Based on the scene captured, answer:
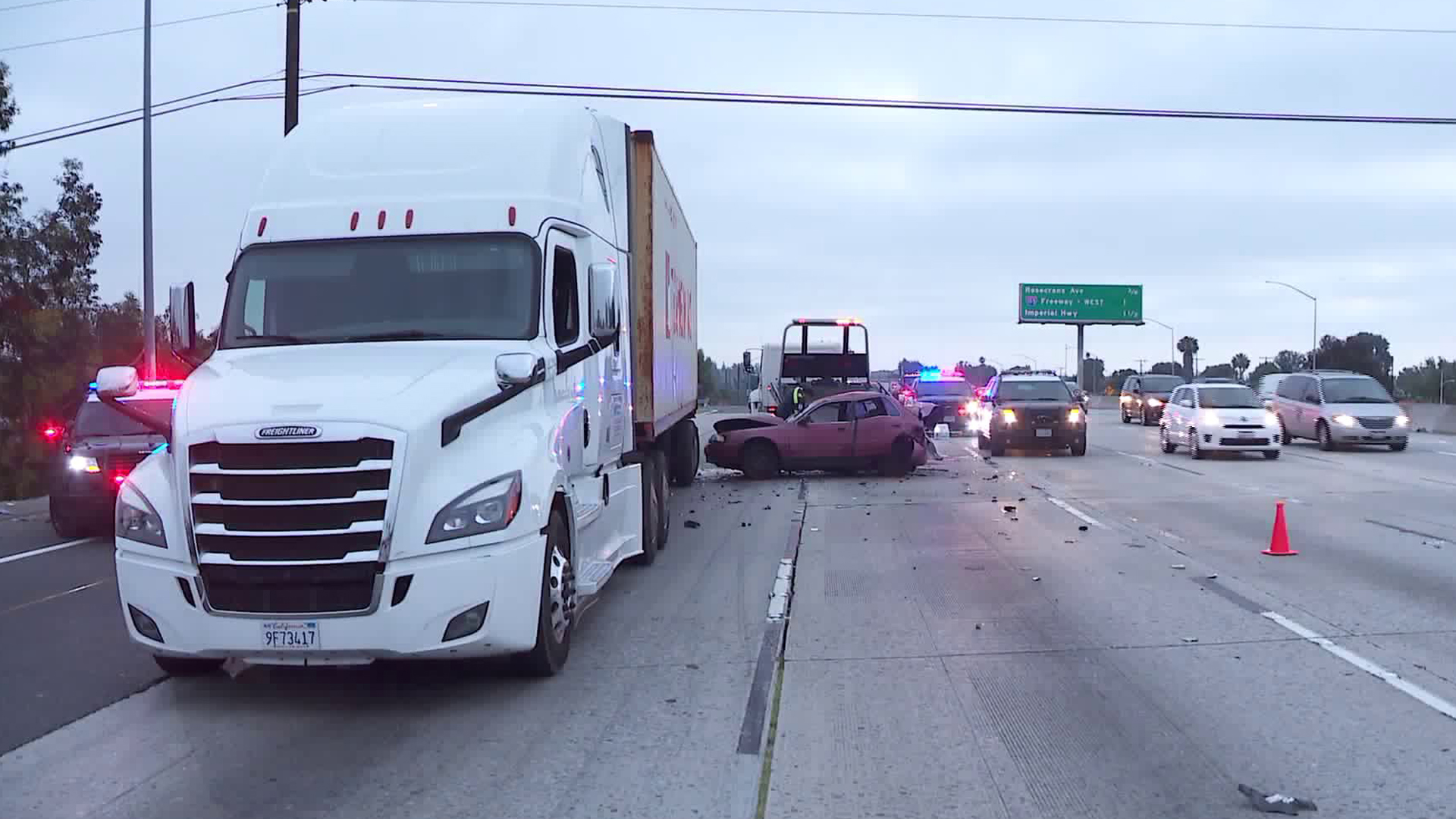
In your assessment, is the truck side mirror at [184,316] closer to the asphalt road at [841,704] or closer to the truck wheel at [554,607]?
the asphalt road at [841,704]

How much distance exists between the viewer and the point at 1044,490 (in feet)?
66.2

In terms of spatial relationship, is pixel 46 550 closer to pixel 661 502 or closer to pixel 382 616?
pixel 661 502

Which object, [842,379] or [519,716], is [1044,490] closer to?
[842,379]

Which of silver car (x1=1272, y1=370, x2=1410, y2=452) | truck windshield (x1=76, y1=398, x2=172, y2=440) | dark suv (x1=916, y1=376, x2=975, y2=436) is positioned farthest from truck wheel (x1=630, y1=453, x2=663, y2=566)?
dark suv (x1=916, y1=376, x2=975, y2=436)

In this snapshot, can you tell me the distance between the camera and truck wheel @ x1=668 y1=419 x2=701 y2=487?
61.2 ft

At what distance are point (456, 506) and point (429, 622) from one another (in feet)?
2.01

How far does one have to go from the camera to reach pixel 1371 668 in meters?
7.82

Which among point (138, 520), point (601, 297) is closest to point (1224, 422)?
point (601, 297)

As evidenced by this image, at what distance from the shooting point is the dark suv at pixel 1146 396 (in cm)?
4559

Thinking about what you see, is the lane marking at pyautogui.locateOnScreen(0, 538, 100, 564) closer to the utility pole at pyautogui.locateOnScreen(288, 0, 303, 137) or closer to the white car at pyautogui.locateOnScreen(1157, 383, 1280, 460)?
the utility pole at pyautogui.locateOnScreen(288, 0, 303, 137)

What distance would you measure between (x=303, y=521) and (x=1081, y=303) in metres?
70.3

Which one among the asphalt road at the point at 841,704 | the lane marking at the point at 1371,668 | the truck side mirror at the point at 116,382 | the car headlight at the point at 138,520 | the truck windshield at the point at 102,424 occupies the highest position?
the truck side mirror at the point at 116,382

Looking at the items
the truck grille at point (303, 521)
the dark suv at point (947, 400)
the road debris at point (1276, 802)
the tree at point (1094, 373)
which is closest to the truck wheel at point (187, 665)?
the truck grille at point (303, 521)

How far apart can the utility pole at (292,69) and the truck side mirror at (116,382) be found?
13.1m
